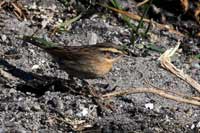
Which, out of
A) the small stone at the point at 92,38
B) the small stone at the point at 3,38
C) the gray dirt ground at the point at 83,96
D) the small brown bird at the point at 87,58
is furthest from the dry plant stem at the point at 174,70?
the small stone at the point at 3,38

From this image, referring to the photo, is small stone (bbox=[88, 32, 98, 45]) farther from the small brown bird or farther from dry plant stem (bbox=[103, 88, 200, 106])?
dry plant stem (bbox=[103, 88, 200, 106])

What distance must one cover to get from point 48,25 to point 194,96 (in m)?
2.36

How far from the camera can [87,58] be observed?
8.37 m

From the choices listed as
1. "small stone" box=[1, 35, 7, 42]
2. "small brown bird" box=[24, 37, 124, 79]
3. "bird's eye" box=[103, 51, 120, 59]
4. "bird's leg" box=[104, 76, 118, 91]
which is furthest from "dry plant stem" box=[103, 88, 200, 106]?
"small stone" box=[1, 35, 7, 42]

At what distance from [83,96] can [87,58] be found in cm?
59

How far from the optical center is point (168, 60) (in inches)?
343

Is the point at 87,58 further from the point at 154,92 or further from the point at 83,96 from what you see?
the point at 154,92

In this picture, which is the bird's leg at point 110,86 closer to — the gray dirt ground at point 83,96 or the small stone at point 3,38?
the gray dirt ground at point 83,96

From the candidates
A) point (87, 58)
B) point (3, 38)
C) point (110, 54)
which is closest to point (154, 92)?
point (110, 54)

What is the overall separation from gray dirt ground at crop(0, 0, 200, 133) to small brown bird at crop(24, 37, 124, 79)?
228mm

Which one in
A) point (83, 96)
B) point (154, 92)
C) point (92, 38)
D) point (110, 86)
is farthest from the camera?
point (92, 38)

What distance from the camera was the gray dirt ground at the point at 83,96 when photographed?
7410 mm

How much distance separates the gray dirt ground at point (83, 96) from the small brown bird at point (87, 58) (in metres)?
0.23

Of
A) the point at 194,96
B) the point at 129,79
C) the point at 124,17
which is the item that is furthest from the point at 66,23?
the point at 194,96
